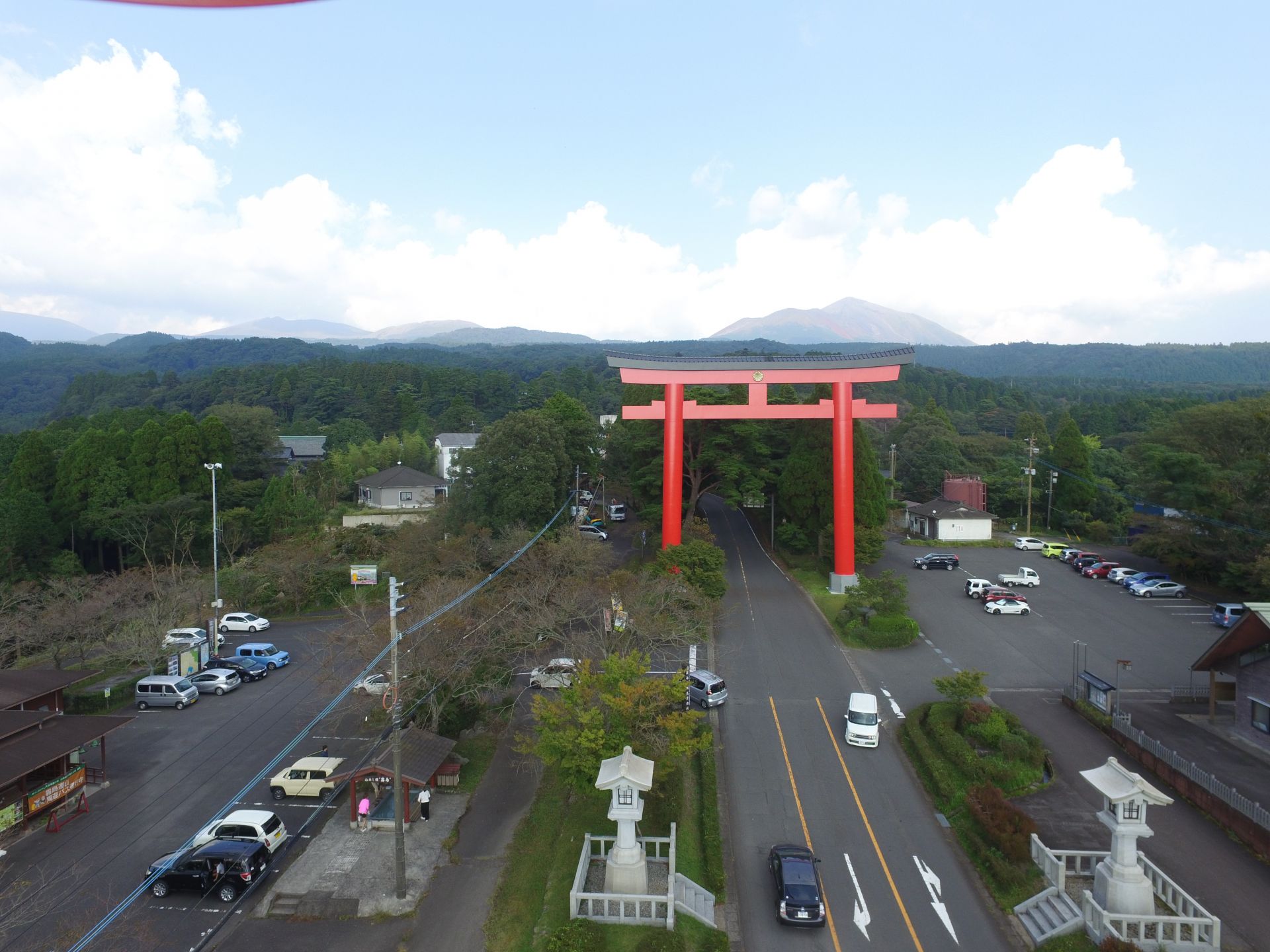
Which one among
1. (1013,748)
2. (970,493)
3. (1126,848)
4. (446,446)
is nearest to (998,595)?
(1013,748)

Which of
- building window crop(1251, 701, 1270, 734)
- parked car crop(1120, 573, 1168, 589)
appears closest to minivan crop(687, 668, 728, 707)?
building window crop(1251, 701, 1270, 734)

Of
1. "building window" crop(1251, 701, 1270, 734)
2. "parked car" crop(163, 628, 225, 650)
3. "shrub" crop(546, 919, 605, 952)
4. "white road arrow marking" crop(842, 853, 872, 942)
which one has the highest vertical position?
"building window" crop(1251, 701, 1270, 734)

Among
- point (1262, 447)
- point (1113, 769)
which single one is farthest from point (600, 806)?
point (1262, 447)

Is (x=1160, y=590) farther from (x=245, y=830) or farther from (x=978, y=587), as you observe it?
(x=245, y=830)

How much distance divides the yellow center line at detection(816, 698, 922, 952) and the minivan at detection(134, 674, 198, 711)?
18.6 meters

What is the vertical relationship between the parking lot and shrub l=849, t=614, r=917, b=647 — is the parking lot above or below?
below

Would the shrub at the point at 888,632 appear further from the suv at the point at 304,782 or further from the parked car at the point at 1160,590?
the suv at the point at 304,782

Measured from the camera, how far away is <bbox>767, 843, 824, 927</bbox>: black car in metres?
12.0

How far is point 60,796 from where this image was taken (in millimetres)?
15898

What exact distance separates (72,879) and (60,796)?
10.3 feet

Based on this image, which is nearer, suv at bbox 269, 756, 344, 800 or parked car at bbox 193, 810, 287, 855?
parked car at bbox 193, 810, 287, 855

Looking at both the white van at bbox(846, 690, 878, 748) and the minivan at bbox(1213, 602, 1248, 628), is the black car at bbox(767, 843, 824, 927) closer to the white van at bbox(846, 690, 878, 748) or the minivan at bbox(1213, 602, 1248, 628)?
the white van at bbox(846, 690, 878, 748)

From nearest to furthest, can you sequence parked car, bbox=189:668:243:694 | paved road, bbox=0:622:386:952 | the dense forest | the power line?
the power line
paved road, bbox=0:622:386:952
parked car, bbox=189:668:243:694
the dense forest

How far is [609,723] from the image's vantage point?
15188 mm
